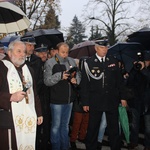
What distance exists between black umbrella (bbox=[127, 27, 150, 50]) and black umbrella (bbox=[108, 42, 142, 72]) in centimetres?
17

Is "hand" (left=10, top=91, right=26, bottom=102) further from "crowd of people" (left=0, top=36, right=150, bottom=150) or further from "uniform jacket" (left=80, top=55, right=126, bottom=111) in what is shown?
"uniform jacket" (left=80, top=55, right=126, bottom=111)

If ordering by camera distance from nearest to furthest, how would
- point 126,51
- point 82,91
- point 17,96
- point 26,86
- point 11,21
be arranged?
1. point 17,96
2. point 26,86
3. point 11,21
4. point 82,91
5. point 126,51

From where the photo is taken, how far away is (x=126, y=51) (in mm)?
7168

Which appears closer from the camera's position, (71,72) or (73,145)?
(71,72)

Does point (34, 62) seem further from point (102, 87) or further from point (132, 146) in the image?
point (132, 146)

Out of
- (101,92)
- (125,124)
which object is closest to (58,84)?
(101,92)

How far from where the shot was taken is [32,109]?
12.1 feet

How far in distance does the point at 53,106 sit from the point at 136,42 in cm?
302

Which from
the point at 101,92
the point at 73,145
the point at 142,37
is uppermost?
the point at 142,37

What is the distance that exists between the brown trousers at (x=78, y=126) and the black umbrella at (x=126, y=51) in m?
1.97

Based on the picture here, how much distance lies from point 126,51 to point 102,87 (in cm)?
279

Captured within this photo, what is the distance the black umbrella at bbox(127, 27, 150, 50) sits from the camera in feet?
19.7

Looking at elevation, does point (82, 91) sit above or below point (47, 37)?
below

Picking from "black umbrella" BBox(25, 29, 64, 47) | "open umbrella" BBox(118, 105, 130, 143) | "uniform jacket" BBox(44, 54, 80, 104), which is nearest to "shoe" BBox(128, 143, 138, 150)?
"open umbrella" BBox(118, 105, 130, 143)
